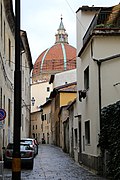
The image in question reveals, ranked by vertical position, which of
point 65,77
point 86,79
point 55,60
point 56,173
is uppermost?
point 55,60

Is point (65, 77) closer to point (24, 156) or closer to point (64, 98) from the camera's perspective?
point (64, 98)

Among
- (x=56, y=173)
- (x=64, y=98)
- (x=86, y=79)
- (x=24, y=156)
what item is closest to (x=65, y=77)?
(x=64, y=98)

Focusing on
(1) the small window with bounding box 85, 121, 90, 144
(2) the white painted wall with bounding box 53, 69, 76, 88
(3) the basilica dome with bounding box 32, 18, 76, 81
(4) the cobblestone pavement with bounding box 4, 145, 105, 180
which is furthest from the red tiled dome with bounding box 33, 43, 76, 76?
(1) the small window with bounding box 85, 121, 90, 144

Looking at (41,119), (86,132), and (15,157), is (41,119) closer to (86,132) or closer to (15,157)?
(86,132)

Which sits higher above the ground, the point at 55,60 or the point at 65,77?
the point at 55,60

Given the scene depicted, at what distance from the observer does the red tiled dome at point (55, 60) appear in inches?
3633

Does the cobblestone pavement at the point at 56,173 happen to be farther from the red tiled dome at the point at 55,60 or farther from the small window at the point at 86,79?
the red tiled dome at the point at 55,60

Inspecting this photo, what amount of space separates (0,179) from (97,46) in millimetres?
7634

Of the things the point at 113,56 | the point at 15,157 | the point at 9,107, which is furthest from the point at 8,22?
the point at 15,157

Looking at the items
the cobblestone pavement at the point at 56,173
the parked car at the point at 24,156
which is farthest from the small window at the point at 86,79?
the parked car at the point at 24,156

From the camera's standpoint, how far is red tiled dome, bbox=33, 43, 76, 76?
303 feet

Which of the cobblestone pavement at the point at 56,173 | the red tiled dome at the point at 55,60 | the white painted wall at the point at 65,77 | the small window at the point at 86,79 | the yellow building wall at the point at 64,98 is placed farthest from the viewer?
the red tiled dome at the point at 55,60

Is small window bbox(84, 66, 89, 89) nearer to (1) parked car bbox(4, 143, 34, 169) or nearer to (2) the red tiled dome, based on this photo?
(1) parked car bbox(4, 143, 34, 169)

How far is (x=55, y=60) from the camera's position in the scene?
96.2 m
